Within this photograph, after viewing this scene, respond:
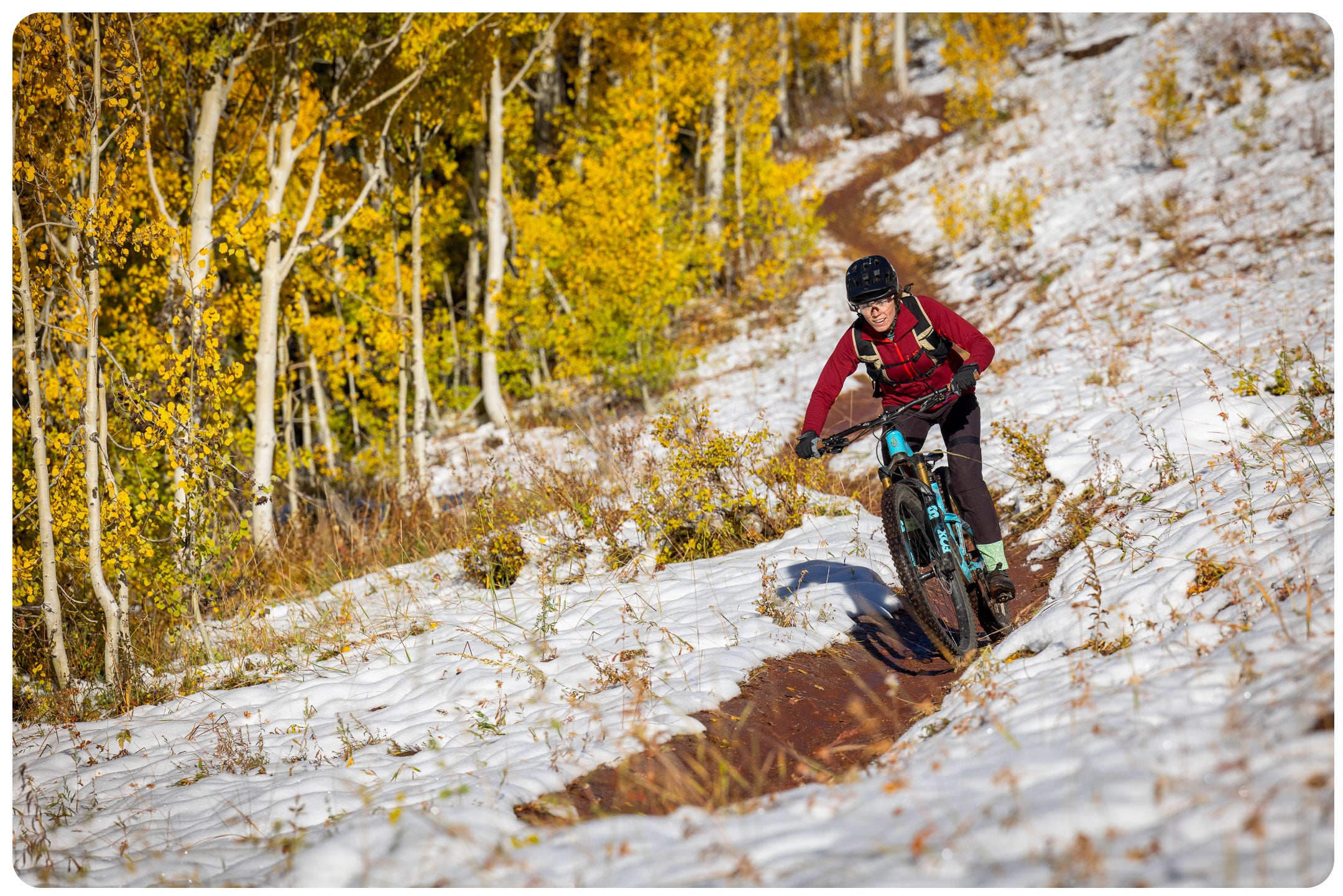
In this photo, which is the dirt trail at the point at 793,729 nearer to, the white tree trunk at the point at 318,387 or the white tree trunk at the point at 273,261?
the white tree trunk at the point at 273,261

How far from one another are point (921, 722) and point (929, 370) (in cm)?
211

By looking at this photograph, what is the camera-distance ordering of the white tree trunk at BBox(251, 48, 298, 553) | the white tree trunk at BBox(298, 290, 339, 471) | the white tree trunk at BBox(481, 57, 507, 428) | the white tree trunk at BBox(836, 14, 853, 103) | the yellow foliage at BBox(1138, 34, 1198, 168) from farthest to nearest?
the white tree trunk at BBox(836, 14, 853, 103) → the yellow foliage at BBox(1138, 34, 1198, 168) → the white tree trunk at BBox(481, 57, 507, 428) → the white tree trunk at BBox(298, 290, 339, 471) → the white tree trunk at BBox(251, 48, 298, 553)

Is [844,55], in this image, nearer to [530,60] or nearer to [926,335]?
[530,60]

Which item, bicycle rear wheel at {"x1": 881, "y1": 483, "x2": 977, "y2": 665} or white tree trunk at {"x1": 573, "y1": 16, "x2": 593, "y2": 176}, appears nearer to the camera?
bicycle rear wheel at {"x1": 881, "y1": 483, "x2": 977, "y2": 665}

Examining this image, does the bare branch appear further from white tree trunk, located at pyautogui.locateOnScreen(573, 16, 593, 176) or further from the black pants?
the black pants

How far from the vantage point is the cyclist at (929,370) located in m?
4.70

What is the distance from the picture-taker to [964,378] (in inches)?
172

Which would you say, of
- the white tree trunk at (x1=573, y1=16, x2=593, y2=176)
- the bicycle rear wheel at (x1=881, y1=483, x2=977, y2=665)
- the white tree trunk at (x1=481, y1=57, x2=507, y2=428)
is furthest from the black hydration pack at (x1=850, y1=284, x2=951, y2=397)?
the white tree trunk at (x1=573, y1=16, x2=593, y2=176)

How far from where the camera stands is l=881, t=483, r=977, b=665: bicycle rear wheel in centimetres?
448

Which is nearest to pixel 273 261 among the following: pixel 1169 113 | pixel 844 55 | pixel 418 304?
pixel 418 304

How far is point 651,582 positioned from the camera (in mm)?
6652

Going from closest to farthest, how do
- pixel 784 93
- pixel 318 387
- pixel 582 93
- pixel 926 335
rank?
pixel 926 335 → pixel 318 387 → pixel 582 93 → pixel 784 93

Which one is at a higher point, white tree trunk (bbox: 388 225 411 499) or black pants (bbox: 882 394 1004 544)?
white tree trunk (bbox: 388 225 411 499)

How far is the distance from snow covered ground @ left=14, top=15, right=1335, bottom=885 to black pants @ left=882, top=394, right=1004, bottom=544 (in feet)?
1.93
